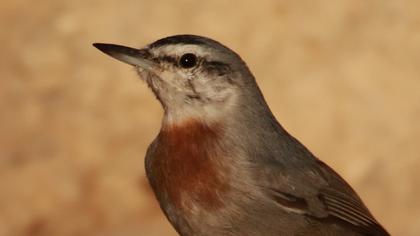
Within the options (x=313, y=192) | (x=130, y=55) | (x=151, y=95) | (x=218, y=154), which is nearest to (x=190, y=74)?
(x=130, y=55)

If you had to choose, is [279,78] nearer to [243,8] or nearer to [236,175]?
[243,8]

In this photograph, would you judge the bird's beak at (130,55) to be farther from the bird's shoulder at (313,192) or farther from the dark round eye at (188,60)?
the bird's shoulder at (313,192)

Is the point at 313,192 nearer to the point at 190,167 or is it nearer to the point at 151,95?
the point at 190,167

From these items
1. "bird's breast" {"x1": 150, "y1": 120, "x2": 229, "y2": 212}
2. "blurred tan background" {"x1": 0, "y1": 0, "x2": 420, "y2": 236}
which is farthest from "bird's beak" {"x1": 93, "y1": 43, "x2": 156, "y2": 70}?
"blurred tan background" {"x1": 0, "y1": 0, "x2": 420, "y2": 236}

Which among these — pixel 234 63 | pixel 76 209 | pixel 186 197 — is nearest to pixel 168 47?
pixel 234 63

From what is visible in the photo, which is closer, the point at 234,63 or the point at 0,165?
the point at 234,63

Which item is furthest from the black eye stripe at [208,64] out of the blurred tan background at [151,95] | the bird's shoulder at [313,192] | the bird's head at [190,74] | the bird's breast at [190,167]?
the blurred tan background at [151,95]

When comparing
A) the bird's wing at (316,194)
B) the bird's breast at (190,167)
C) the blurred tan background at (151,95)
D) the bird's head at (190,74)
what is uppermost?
the blurred tan background at (151,95)
